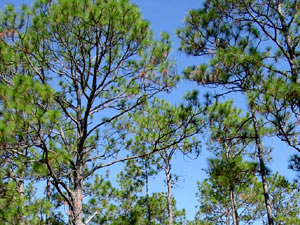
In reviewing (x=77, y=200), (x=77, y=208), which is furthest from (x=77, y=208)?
(x=77, y=200)

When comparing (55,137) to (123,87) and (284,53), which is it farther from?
(284,53)

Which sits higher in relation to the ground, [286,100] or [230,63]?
[230,63]

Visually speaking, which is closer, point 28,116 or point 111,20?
point 28,116

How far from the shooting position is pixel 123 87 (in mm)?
5055

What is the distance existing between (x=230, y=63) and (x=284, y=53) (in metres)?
0.76

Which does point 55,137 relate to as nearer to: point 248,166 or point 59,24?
point 59,24

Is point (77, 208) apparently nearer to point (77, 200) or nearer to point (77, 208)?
point (77, 208)

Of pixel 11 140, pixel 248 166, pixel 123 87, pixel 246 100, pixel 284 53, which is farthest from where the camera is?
pixel 123 87

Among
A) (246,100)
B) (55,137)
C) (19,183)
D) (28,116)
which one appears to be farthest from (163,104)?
(28,116)

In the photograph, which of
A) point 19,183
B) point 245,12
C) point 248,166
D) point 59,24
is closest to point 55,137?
point 19,183

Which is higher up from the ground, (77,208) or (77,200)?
(77,200)

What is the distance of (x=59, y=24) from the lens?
14.2 feet

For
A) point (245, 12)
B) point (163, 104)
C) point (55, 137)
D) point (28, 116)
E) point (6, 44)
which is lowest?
point (28, 116)

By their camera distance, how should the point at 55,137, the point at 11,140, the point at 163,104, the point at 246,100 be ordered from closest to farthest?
the point at 11,140
the point at 246,100
the point at 55,137
the point at 163,104
